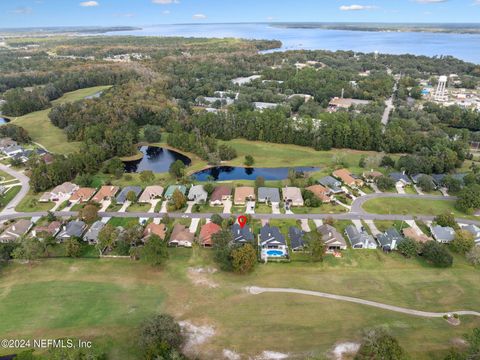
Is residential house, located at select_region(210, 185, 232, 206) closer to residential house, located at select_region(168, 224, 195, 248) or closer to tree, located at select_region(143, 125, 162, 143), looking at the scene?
residential house, located at select_region(168, 224, 195, 248)

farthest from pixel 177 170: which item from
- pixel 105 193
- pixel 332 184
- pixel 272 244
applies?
pixel 332 184

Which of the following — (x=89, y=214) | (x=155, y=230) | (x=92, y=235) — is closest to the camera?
(x=92, y=235)

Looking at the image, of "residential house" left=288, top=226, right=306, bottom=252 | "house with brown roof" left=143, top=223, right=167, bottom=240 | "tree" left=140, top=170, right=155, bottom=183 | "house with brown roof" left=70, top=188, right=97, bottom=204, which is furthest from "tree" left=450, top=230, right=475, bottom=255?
"house with brown roof" left=70, top=188, right=97, bottom=204

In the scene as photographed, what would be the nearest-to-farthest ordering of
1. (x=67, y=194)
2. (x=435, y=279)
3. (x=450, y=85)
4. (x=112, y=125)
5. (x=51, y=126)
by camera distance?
(x=435, y=279) → (x=67, y=194) → (x=112, y=125) → (x=51, y=126) → (x=450, y=85)

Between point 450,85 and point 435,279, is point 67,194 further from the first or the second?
point 450,85

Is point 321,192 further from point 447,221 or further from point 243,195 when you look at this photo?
point 447,221

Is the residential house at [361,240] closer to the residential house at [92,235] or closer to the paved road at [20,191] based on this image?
the residential house at [92,235]

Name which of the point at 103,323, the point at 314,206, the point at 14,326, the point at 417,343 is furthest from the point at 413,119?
the point at 14,326
